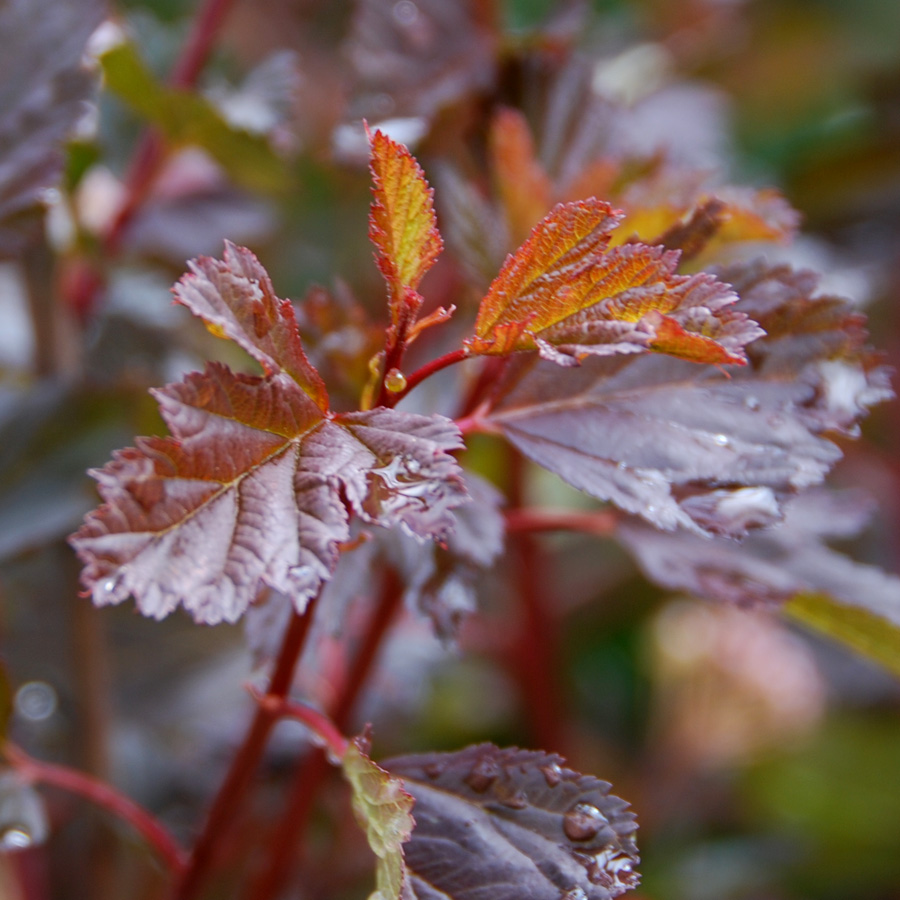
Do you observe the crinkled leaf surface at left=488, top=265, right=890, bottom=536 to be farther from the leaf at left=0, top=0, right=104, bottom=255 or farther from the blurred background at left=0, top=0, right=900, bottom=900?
the leaf at left=0, top=0, right=104, bottom=255

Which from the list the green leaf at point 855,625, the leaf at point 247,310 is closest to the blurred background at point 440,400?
the leaf at point 247,310

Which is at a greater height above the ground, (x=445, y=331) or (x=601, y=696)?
(x=445, y=331)

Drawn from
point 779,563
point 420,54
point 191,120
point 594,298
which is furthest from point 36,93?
point 779,563

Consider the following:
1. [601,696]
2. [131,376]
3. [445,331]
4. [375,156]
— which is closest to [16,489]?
[131,376]

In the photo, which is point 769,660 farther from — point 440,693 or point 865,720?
point 440,693

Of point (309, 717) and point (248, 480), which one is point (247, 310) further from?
point (309, 717)

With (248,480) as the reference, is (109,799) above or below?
below
